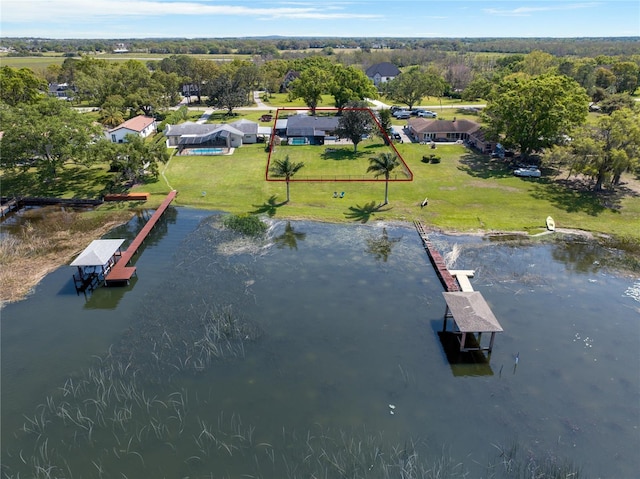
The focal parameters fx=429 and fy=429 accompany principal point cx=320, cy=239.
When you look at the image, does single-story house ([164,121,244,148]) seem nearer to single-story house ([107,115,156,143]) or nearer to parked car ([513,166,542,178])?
single-story house ([107,115,156,143])

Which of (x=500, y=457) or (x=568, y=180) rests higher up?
(x=568, y=180)

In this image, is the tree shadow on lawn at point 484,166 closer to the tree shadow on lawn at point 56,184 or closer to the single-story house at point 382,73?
the tree shadow on lawn at point 56,184

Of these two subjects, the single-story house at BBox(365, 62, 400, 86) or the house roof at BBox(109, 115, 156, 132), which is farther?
the single-story house at BBox(365, 62, 400, 86)

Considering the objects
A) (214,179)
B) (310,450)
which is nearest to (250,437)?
(310,450)

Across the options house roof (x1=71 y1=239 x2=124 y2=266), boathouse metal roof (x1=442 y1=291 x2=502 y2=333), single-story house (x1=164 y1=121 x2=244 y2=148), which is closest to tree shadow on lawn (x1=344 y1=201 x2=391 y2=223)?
boathouse metal roof (x1=442 y1=291 x2=502 y2=333)

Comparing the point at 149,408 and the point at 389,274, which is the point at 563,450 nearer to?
the point at 389,274

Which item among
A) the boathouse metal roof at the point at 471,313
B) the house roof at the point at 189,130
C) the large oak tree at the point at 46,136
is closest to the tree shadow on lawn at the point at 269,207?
the large oak tree at the point at 46,136
